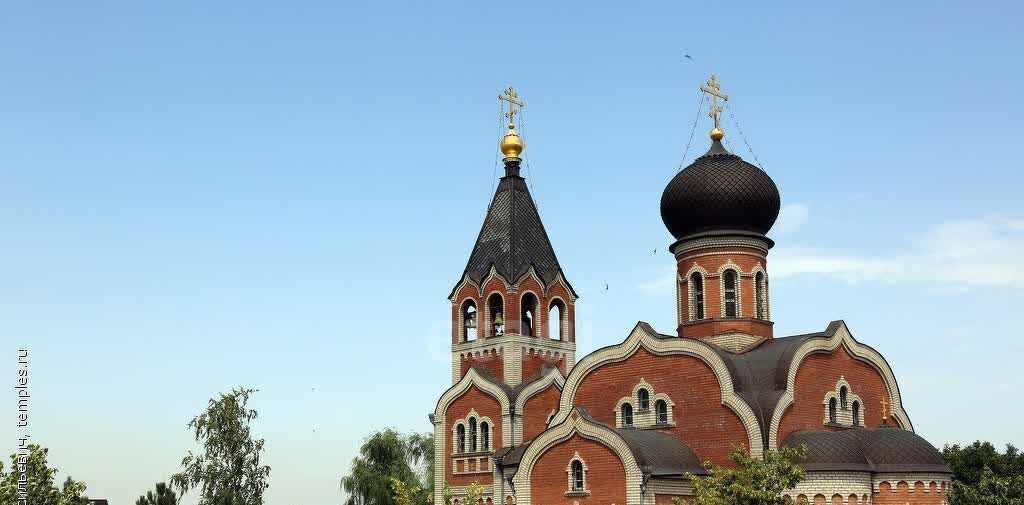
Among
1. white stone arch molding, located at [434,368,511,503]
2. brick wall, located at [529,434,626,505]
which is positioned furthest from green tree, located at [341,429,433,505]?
brick wall, located at [529,434,626,505]

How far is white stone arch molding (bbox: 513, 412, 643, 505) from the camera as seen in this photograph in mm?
25125

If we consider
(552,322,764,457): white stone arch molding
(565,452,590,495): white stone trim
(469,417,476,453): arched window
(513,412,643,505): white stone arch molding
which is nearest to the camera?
(513,412,643,505): white stone arch molding

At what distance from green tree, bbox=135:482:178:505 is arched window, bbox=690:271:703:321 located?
543 inches

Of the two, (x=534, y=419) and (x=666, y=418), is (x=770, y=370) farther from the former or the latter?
(x=534, y=419)

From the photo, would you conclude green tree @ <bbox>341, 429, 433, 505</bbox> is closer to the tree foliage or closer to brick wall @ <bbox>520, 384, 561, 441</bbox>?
brick wall @ <bbox>520, 384, 561, 441</bbox>

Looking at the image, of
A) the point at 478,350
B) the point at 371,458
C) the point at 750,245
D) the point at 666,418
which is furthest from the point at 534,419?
the point at 371,458

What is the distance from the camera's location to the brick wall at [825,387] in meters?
26.1

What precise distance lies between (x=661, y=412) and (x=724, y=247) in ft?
14.4

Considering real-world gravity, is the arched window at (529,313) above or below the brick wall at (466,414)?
above

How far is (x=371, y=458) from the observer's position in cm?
4306

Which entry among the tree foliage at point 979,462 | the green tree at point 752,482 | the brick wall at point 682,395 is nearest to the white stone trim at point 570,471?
the brick wall at point 682,395

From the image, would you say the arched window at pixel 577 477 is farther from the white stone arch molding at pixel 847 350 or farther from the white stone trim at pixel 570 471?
the white stone arch molding at pixel 847 350

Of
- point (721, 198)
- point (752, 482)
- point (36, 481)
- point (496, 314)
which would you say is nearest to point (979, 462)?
point (721, 198)

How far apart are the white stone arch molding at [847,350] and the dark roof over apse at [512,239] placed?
8802mm
